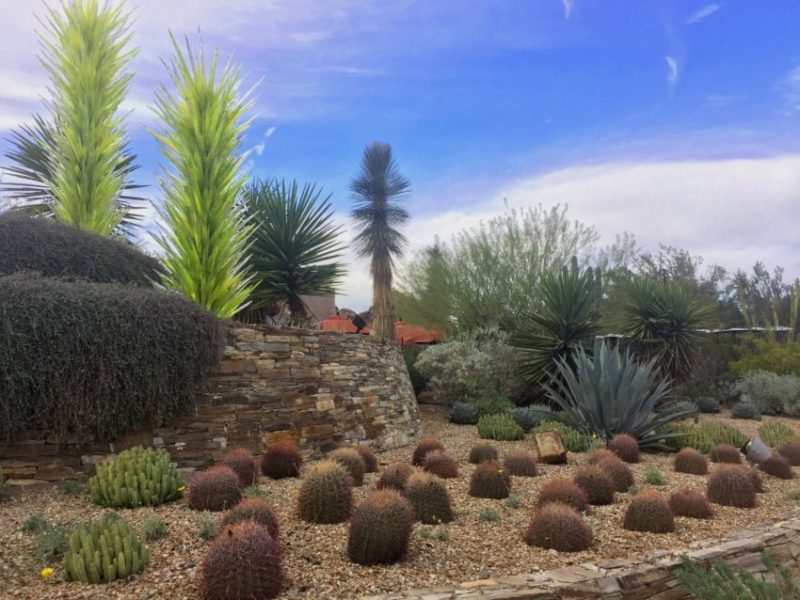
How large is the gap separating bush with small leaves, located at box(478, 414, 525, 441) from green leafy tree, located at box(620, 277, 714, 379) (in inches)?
290

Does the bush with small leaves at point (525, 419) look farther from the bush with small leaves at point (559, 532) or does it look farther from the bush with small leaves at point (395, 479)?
the bush with small leaves at point (559, 532)

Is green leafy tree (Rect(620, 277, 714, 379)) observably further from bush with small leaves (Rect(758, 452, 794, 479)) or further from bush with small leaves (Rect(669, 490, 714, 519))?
bush with small leaves (Rect(669, 490, 714, 519))

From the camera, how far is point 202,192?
32.0 ft

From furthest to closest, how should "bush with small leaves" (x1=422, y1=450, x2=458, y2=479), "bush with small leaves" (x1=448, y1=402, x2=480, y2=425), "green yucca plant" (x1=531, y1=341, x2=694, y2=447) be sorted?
"bush with small leaves" (x1=448, y1=402, x2=480, y2=425) → "green yucca plant" (x1=531, y1=341, x2=694, y2=447) → "bush with small leaves" (x1=422, y1=450, x2=458, y2=479)

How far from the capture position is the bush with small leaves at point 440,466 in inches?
296

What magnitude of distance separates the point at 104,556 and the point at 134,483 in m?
1.63

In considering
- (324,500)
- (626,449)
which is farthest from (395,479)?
(626,449)

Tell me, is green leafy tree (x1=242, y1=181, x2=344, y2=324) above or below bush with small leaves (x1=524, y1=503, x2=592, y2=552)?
above

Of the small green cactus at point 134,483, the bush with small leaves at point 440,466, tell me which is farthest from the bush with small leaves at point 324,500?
the bush with small leaves at point 440,466

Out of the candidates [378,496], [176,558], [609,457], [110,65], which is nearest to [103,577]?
[176,558]

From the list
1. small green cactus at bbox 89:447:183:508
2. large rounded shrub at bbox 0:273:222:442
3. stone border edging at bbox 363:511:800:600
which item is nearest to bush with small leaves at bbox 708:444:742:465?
stone border edging at bbox 363:511:800:600

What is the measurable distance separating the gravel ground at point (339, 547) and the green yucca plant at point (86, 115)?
25.4 ft

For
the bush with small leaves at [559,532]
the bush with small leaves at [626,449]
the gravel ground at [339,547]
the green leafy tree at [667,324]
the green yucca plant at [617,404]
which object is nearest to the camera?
the gravel ground at [339,547]

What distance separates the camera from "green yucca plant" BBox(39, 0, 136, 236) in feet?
41.4
